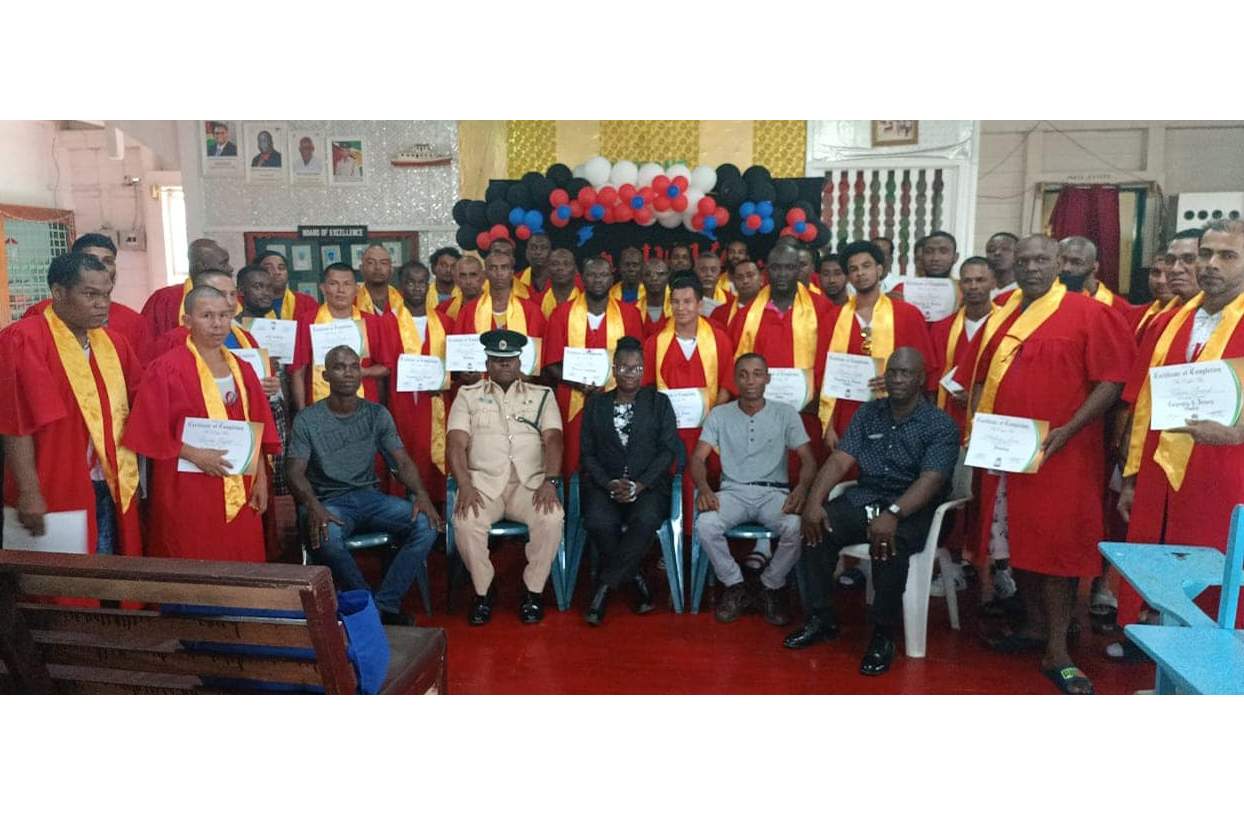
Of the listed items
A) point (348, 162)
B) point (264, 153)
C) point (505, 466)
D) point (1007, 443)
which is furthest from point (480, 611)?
point (264, 153)

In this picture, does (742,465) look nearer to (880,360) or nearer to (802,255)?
(880,360)

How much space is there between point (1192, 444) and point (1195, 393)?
0.20 meters

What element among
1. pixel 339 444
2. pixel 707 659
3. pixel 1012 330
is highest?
pixel 1012 330

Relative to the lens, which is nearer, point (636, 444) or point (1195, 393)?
point (1195, 393)

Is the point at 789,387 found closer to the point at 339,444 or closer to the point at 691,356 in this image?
the point at 691,356

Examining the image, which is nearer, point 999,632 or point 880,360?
point 999,632

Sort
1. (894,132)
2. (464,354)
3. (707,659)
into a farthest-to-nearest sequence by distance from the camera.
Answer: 1. (894,132)
2. (464,354)
3. (707,659)

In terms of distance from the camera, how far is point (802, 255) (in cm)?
590

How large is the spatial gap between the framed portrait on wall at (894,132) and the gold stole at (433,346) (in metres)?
5.34

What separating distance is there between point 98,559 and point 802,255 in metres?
4.79

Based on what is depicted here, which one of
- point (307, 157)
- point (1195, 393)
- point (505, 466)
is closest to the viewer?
point (1195, 393)

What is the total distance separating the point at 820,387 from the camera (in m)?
4.97

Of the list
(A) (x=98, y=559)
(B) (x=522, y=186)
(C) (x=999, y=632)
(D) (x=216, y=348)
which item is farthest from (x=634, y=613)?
(B) (x=522, y=186)

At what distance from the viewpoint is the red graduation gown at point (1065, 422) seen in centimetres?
354
